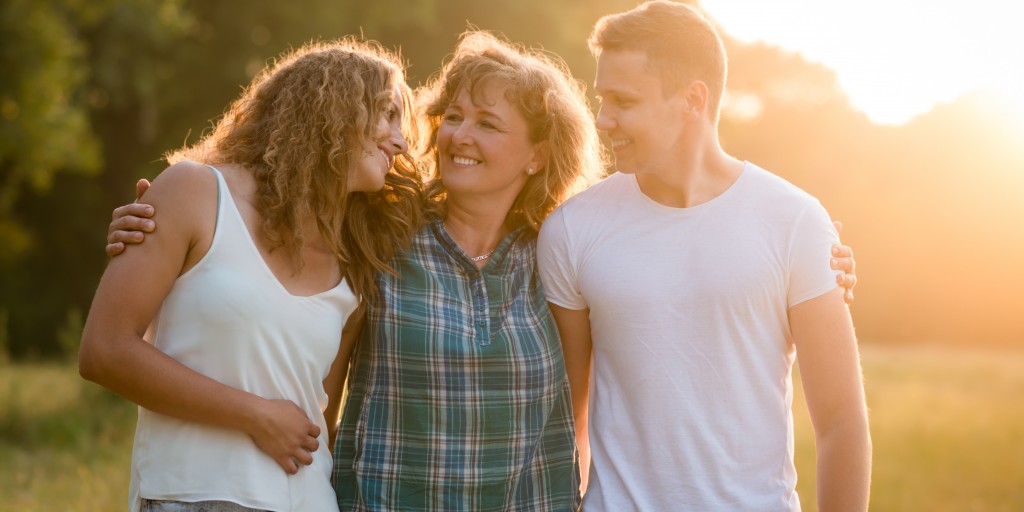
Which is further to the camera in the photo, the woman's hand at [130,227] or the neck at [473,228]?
the neck at [473,228]

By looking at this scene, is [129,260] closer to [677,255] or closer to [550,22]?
[677,255]

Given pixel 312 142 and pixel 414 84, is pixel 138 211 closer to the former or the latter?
pixel 312 142

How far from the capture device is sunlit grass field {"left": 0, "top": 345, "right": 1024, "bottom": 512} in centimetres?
630

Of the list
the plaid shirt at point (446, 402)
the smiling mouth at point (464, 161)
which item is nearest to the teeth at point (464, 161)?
the smiling mouth at point (464, 161)

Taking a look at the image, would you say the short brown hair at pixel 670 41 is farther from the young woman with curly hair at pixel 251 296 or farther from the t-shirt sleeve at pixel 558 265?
the young woman with curly hair at pixel 251 296

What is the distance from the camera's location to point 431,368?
329 centimetres

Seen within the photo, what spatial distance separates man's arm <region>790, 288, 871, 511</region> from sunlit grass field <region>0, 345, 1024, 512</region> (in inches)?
153

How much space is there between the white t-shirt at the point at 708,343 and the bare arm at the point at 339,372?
0.77 m

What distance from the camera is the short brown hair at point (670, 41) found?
3.34 metres

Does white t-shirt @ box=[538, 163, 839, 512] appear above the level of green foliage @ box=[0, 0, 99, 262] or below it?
below

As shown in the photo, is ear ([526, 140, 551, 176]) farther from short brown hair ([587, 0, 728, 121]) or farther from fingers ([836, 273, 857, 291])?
fingers ([836, 273, 857, 291])

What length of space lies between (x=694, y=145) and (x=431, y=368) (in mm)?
1107

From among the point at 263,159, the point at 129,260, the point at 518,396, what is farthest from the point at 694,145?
the point at 129,260

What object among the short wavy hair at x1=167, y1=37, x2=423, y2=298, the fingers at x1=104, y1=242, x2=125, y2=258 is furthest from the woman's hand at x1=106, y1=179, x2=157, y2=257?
the short wavy hair at x1=167, y1=37, x2=423, y2=298
